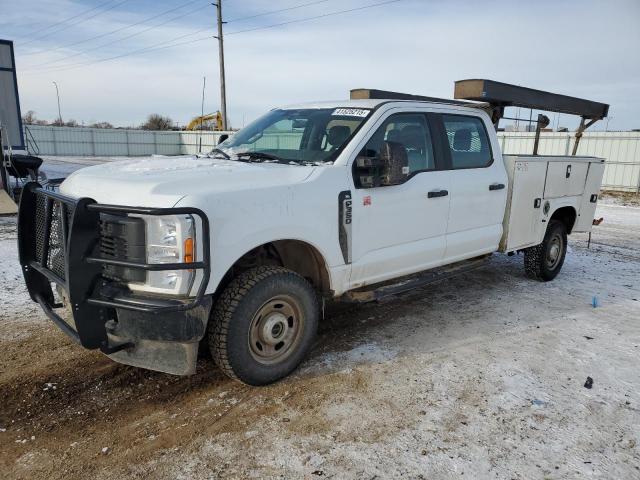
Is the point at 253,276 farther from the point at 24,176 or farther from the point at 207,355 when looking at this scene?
the point at 24,176

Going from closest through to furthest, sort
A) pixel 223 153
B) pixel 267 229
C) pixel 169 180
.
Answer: pixel 169 180 < pixel 267 229 < pixel 223 153

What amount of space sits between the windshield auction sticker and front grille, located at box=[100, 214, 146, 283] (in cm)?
206

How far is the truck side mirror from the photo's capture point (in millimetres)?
3662

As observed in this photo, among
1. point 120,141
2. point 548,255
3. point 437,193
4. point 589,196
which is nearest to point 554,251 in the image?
point 548,255

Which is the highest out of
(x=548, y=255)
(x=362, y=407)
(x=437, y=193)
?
(x=437, y=193)

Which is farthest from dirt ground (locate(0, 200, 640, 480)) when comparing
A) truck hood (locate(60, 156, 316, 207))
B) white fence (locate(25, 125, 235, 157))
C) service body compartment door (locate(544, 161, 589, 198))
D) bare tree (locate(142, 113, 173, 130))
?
bare tree (locate(142, 113, 173, 130))

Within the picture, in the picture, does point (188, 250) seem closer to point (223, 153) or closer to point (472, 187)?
point (223, 153)

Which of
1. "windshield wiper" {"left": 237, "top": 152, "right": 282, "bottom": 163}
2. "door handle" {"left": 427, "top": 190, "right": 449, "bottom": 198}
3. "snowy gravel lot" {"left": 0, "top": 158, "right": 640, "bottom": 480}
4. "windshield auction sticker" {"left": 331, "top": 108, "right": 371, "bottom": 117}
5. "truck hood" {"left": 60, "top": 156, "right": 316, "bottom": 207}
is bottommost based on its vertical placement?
"snowy gravel lot" {"left": 0, "top": 158, "right": 640, "bottom": 480}

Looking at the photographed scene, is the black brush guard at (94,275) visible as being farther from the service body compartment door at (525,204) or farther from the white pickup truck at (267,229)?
the service body compartment door at (525,204)

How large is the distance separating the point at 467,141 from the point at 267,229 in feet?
8.77

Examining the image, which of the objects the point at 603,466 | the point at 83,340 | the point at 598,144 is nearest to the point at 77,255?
the point at 83,340

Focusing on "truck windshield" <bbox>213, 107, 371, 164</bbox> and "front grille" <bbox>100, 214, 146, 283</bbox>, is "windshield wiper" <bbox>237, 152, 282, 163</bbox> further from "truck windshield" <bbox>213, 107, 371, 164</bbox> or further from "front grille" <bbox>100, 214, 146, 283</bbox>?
"front grille" <bbox>100, 214, 146, 283</bbox>

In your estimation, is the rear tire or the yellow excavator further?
the yellow excavator

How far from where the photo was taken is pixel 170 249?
9.04ft
